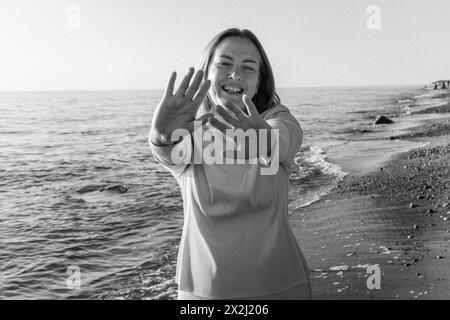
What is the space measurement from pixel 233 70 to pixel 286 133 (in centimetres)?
49

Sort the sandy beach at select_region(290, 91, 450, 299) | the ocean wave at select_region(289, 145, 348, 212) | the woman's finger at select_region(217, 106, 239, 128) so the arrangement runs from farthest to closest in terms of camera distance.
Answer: the ocean wave at select_region(289, 145, 348, 212) < the sandy beach at select_region(290, 91, 450, 299) < the woman's finger at select_region(217, 106, 239, 128)

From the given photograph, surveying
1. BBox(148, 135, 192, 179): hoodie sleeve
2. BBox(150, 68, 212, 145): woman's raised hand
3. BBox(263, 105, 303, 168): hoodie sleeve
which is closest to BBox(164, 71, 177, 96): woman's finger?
BBox(150, 68, 212, 145): woman's raised hand

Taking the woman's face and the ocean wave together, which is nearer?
the woman's face

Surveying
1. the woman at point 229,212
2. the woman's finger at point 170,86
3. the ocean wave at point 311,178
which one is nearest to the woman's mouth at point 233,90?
the woman at point 229,212

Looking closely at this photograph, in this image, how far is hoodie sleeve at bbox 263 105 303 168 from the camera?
2121 mm

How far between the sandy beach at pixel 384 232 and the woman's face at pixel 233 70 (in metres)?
3.70

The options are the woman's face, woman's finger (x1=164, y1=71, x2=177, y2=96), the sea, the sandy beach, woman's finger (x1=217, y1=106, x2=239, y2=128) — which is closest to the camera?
woman's finger (x1=217, y1=106, x2=239, y2=128)

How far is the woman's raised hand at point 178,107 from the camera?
2.13m

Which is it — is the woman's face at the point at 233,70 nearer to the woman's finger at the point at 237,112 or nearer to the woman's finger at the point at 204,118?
the woman's finger at the point at 204,118

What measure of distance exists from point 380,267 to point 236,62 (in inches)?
175

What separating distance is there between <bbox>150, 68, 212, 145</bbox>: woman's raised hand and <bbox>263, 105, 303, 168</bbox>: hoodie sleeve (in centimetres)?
33

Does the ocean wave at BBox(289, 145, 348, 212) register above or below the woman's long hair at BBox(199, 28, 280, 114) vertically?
below

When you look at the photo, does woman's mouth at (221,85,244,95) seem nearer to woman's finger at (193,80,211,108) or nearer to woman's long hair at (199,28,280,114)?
woman's long hair at (199,28,280,114)

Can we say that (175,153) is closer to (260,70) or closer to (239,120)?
(239,120)
